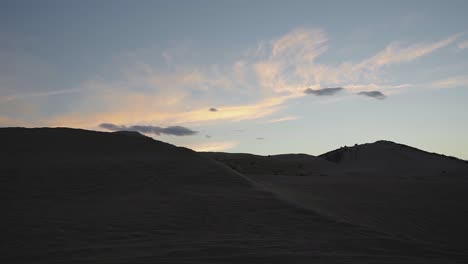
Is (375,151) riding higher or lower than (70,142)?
higher

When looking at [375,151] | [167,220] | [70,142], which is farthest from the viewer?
[375,151]

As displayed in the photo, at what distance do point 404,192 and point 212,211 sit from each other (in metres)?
8.50

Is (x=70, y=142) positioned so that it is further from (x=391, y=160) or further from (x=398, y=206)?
(x=391, y=160)

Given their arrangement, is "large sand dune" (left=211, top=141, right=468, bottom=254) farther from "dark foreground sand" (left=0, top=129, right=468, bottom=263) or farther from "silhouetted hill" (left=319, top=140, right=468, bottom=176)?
"silhouetted hill" (left=319, top=140, right=468, bottom=176)

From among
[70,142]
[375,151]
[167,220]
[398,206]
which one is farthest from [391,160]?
[167,220]

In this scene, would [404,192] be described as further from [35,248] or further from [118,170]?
[35,248]

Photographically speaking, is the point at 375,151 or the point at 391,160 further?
the point at 375,151

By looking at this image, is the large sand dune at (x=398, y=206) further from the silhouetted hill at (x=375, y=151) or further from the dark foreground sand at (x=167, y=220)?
the silhouetted hill at (x=375, y=151)

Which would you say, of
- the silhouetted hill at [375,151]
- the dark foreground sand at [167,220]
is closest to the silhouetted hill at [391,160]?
the silhouetted hill at [375,151]

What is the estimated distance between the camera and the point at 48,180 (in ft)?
30.2

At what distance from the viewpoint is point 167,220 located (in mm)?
6238

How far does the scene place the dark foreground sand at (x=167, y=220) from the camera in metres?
4.56

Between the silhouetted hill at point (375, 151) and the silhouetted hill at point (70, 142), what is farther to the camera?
the silhouetted hill at point (375, 151)

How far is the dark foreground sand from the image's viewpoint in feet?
15.0
